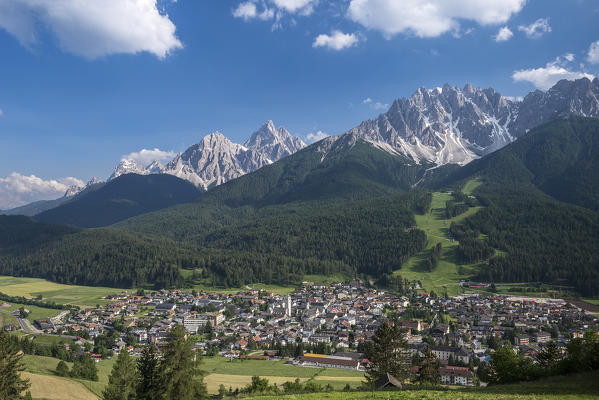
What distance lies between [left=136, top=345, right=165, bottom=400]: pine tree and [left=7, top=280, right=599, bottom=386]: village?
48585 millimetres

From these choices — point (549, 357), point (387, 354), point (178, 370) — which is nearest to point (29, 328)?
point (178, 370)

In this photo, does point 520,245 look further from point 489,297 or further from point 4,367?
point 4,367

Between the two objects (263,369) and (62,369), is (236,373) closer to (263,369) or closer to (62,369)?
(263,369)

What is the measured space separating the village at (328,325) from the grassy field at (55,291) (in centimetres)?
1047

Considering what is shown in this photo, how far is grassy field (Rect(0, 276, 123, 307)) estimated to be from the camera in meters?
142

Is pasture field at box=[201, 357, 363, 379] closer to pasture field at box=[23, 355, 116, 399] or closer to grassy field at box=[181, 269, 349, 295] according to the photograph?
pasture field at box=[23, 355, 116, 399]

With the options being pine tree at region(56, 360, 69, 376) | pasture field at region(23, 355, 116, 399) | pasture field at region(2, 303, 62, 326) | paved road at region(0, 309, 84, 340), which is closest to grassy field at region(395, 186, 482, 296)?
pasture field at region(23, 355, 116, 399)

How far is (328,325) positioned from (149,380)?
82434 mm

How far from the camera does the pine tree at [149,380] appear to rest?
3334 centimetres

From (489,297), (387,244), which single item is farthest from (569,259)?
(387,244)

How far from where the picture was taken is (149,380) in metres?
35.1

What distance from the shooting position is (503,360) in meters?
44.6

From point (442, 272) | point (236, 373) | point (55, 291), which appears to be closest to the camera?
point (236, 373)

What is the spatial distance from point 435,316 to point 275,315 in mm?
49994
